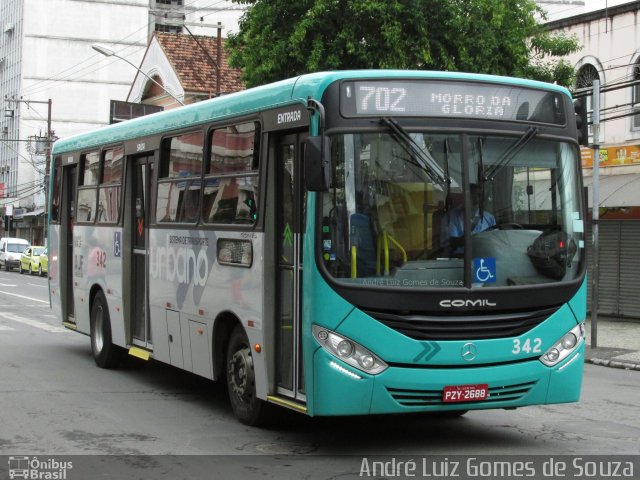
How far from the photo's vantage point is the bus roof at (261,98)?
7840 millimetres

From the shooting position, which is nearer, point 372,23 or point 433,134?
point 433,134

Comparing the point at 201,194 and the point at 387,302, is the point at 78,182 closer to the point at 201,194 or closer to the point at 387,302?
the point at 201,194

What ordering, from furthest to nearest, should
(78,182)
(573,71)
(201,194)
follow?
(573,71)
(78,182)
(201,194)

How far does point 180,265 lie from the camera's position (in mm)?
10312

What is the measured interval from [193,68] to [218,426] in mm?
34777

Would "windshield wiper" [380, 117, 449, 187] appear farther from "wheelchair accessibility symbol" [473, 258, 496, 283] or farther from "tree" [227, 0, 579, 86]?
"tree" [227, 0, 579, 86]

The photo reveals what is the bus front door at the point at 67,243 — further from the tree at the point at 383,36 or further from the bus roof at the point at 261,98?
the tree at the point at 383,36

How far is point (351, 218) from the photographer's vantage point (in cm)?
754

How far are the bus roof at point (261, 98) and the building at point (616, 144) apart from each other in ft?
42.6

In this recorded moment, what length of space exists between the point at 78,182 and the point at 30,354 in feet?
8.63

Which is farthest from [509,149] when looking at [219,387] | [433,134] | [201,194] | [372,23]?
[372,23]

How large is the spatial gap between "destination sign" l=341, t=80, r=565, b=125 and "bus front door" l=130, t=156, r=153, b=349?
173 inches

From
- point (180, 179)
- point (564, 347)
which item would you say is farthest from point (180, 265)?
point (564, 347)

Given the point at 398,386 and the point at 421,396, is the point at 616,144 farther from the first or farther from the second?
the point at 398,386
